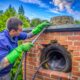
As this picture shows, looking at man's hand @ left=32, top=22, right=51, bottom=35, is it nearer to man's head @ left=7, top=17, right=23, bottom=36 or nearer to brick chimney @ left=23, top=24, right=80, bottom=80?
brick chimney @ left=23, top=24, right=80, bottom=80

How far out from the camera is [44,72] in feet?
15.8

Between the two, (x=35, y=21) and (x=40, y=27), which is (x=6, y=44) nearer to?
(x=40, y=27)

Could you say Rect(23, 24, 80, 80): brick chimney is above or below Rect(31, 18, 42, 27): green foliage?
below

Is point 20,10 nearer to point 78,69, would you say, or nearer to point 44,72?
point 44,72

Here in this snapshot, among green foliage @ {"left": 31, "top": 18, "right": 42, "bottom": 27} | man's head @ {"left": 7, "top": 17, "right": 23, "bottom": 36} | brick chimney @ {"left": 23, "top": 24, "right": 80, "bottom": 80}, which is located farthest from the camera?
green foliage @ {"left": 31, "top": 18, "right": 42, "bottom": 27}

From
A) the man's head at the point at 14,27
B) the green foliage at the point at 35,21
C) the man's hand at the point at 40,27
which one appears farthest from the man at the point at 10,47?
the green foliage at the point at 35,21

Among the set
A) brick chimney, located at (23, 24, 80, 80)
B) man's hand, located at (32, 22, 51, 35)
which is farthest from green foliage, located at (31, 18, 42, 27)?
man's hand, located at (32, 22, 51, 35)

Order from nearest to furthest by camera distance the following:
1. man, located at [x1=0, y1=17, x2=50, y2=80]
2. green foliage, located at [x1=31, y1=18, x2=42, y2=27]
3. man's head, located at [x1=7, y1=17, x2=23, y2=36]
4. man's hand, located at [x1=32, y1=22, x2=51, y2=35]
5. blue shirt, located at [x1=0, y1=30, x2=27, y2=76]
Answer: man, located at [x1=0, y1=17, x2=50, y2=80] → blue shirt, located at [x1=0, y1=30, x2=27, y2=76] → man's head, located at [x1=7, y1=17, x2=23, y2=36] → man's hand, located at [x1=32, y1=22, x2=51, y2=35] → green foliage, located at [x1=31, y1=18, x2=42, y2=27]

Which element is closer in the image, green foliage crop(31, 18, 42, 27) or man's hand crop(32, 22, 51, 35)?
man's hand crop(32, 22, 51, 35)

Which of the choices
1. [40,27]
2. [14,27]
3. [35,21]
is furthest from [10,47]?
[35,21]

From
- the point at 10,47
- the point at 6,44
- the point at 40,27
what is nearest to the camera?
the point at 6,44

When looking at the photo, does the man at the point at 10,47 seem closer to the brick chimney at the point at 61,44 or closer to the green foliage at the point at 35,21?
the brick chimney at the point at 61,44

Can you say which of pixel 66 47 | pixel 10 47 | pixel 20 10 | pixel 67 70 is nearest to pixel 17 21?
pixel 10 47

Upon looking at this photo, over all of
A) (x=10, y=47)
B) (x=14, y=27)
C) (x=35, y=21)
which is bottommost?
(x=10, y=47)
